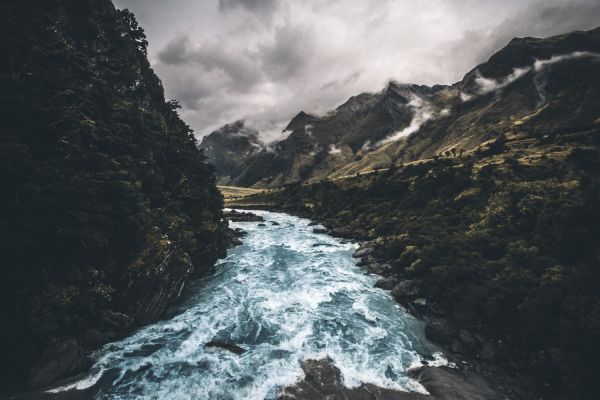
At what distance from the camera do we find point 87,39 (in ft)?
162

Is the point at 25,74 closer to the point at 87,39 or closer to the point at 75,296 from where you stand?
the point at 75,296

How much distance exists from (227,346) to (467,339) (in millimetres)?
23436

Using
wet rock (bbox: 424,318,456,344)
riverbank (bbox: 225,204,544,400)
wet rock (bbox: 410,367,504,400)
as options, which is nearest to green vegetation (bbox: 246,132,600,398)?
riverbank (bbox: 225,204,544,400)

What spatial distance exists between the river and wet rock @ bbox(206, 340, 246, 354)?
1.54 ft

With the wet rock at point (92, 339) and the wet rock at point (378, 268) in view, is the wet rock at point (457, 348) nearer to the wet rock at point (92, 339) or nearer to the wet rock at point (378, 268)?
the wet rock at point (378, 268)

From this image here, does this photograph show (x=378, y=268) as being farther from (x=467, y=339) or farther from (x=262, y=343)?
(x=262, y=343)

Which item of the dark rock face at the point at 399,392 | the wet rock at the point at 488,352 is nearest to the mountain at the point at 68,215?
the dark rock face at the point at 399,392

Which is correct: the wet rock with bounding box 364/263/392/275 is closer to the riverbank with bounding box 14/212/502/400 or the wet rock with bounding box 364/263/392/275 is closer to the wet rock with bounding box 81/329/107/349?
the riverbank with bounding box 14/212/502/400

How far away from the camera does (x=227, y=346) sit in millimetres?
29312

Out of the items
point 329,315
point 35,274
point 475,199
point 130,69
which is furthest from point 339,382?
point 130,69

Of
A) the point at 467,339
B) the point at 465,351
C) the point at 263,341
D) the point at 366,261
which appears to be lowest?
the point at 465,351

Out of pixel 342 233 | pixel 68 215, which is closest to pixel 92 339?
pixel 68 215

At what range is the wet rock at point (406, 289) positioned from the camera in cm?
4062

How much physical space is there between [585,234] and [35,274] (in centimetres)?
5670
